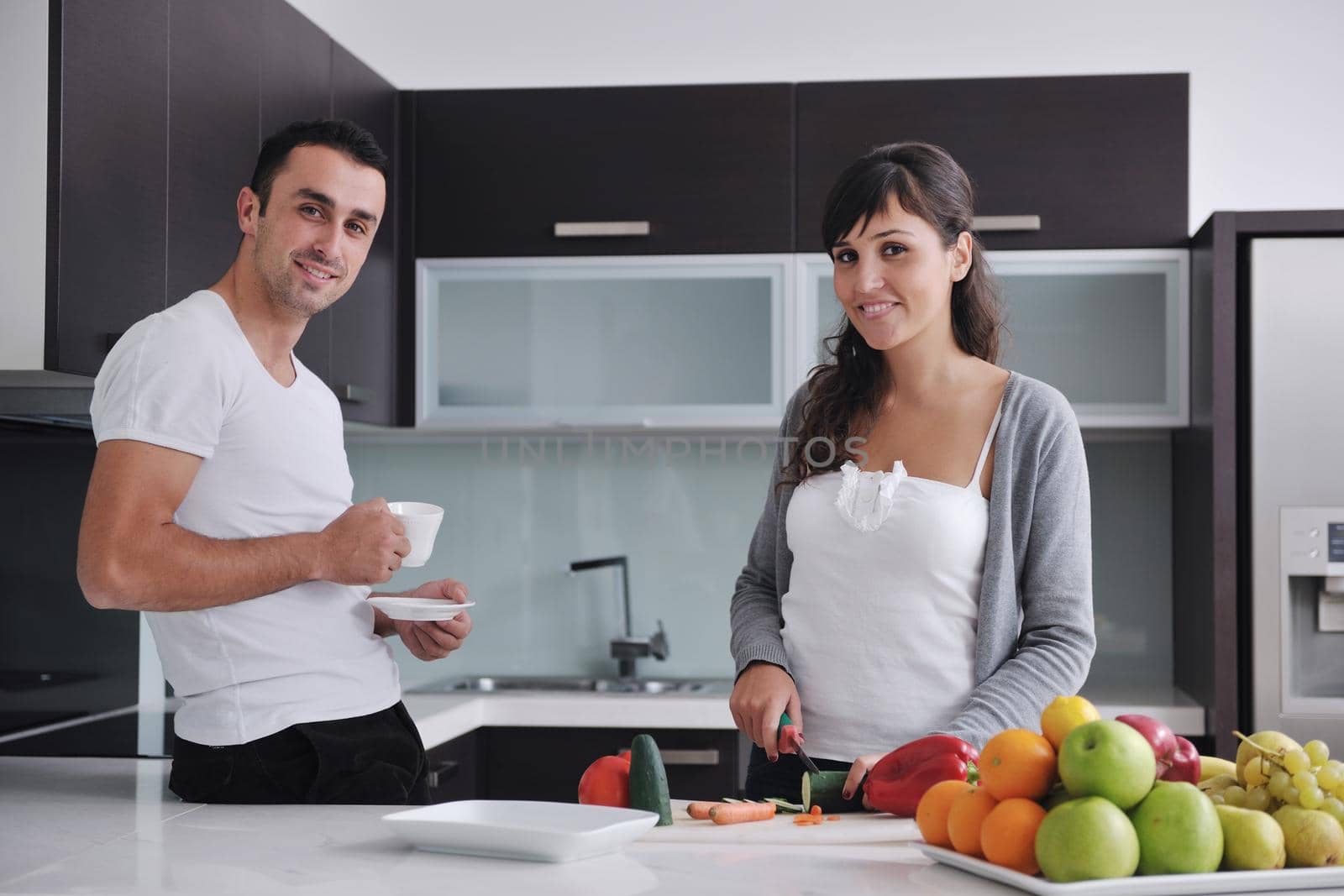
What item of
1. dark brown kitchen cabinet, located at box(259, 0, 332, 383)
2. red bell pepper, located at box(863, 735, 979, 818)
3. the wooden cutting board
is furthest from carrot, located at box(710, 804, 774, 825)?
dark brown kitchen cabinet, located at box(259, 0, 332, 383)

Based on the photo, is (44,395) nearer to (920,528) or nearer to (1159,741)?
(920,528)

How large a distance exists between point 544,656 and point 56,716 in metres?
1.23

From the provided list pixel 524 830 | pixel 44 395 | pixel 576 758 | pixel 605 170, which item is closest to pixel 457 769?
pixel 576 758

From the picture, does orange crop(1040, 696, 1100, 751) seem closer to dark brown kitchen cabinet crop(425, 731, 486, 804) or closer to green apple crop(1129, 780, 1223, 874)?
green apple crop(1129, 780, 1223, 874)

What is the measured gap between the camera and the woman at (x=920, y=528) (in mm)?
1485

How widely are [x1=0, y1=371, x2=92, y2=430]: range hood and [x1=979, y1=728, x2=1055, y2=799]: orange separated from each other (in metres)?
1.32

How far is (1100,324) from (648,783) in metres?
1.97

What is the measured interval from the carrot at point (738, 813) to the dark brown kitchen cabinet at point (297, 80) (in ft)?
4.90

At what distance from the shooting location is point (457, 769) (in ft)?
8.46

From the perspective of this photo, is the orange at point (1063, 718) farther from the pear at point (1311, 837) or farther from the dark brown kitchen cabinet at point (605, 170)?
the dark brown kitchen cabinet at point (605, 170)

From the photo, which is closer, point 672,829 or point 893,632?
point 672,829

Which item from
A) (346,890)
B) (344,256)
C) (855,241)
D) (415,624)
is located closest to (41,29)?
(344,256)

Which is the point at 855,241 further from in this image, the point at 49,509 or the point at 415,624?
the point at 49,509

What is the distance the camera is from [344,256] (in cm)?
161
